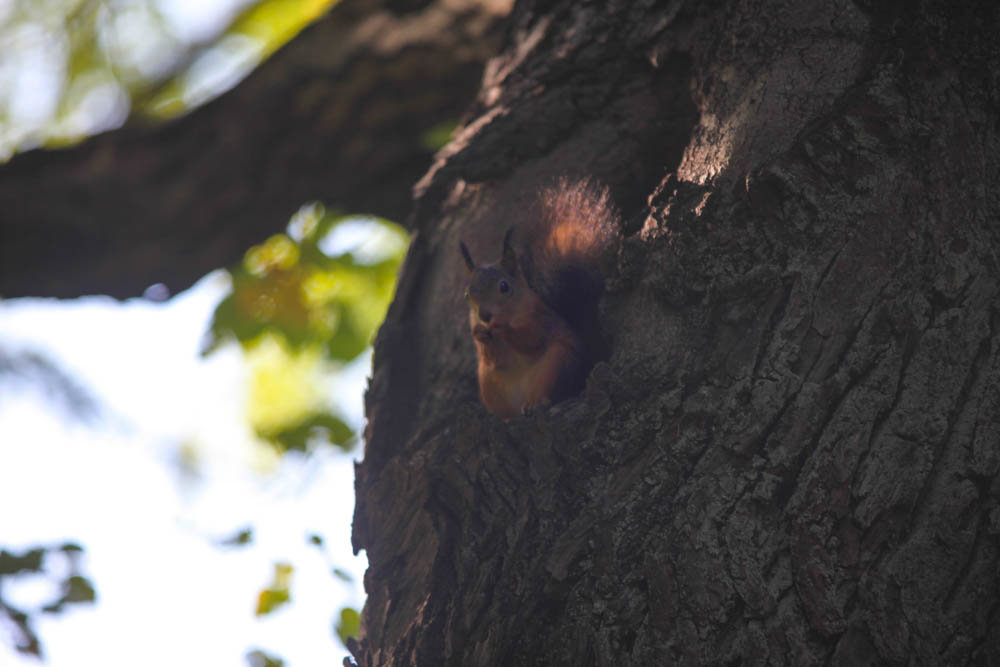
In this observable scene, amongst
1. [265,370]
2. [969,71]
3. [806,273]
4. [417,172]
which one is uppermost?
[417,172]

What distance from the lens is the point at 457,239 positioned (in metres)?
2.69

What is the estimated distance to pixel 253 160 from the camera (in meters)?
3.34

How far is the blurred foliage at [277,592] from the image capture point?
2674mm

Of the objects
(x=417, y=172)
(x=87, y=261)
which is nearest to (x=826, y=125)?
(x=417, y=172)

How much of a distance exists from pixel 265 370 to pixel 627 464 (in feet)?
8.94

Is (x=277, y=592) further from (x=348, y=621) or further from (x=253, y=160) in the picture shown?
(x=253, y=160)

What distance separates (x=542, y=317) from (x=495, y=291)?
0.17 meters

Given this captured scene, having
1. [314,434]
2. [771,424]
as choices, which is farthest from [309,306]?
[771,424]

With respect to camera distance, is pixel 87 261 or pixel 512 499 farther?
pixel 87 261

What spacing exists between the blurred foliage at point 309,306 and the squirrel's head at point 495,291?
1.11 meters

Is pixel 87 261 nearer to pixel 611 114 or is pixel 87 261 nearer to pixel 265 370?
pixel 265 370

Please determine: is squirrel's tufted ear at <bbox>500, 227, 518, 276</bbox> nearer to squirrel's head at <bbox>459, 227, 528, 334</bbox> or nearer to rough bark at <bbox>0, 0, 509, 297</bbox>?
squirrel's head at <bbox>459, 227, 528, 334</bbox>

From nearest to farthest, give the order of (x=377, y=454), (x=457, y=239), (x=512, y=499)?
(x=512, y=499) < (x=377, y=454) < (x=457, y=239)

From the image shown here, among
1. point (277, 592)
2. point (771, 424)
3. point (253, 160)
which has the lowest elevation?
point (771, 424)
